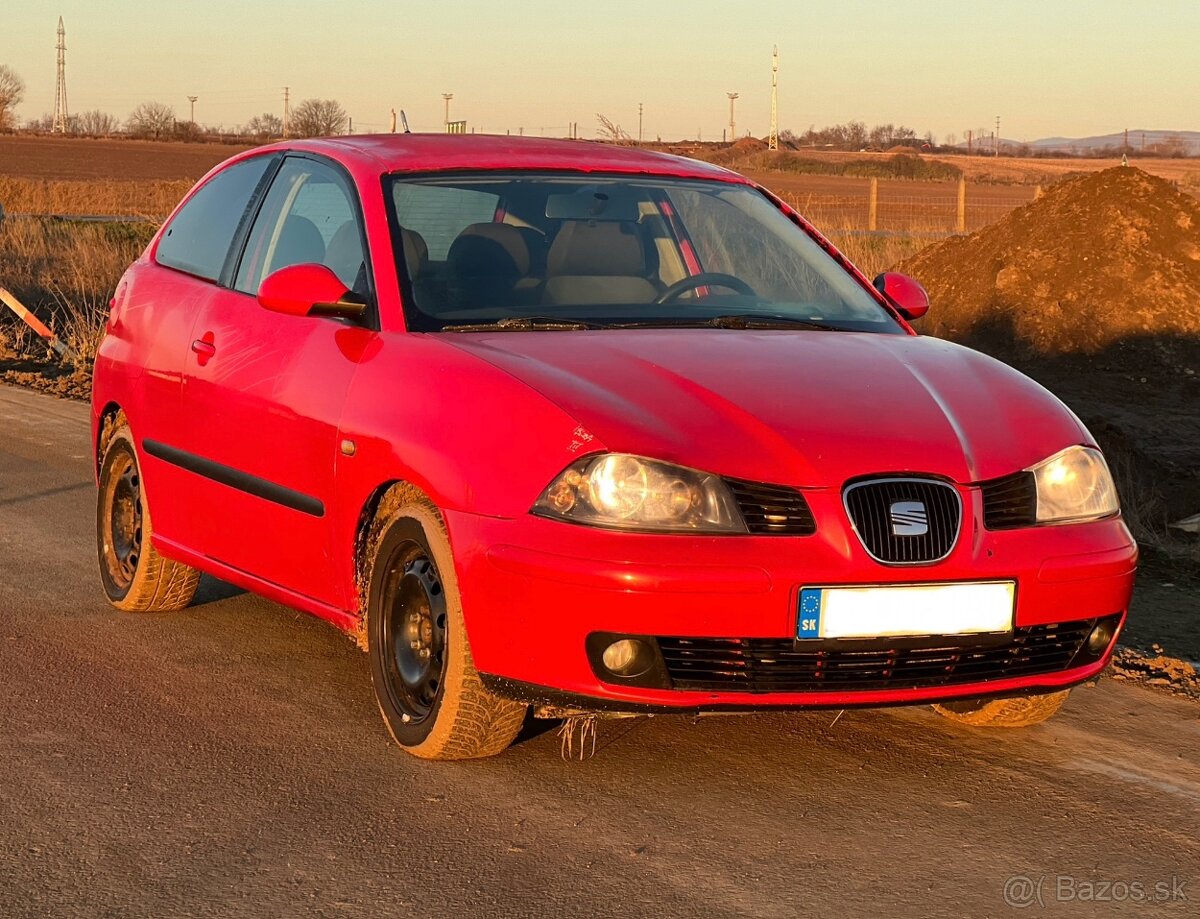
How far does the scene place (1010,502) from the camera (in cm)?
465

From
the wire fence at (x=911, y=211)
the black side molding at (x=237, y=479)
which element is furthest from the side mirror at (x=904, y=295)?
the wire fence at (x=911, y=211)

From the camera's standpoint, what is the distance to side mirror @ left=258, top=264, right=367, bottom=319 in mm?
5332

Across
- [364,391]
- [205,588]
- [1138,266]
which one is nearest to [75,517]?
[205,588]

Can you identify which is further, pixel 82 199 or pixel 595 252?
pixel 82 199

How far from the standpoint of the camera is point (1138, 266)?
15250 mm

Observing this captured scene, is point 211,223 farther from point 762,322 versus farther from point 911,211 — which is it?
point 911,211

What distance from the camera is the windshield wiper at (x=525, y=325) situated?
5242mm

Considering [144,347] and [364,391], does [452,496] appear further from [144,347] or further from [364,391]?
[144,347]

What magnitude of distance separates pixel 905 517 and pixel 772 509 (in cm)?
33

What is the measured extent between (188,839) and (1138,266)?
1239 centimetres

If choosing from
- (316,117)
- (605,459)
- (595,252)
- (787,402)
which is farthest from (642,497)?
(316,117)

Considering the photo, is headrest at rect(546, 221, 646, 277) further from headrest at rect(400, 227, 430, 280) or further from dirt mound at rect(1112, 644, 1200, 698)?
dirt mound at rect(1112, 644, 1200, 698)

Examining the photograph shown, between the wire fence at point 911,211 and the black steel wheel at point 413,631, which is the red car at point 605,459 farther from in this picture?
the wire fence at point 911,211

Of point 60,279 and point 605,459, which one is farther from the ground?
point 605,459
